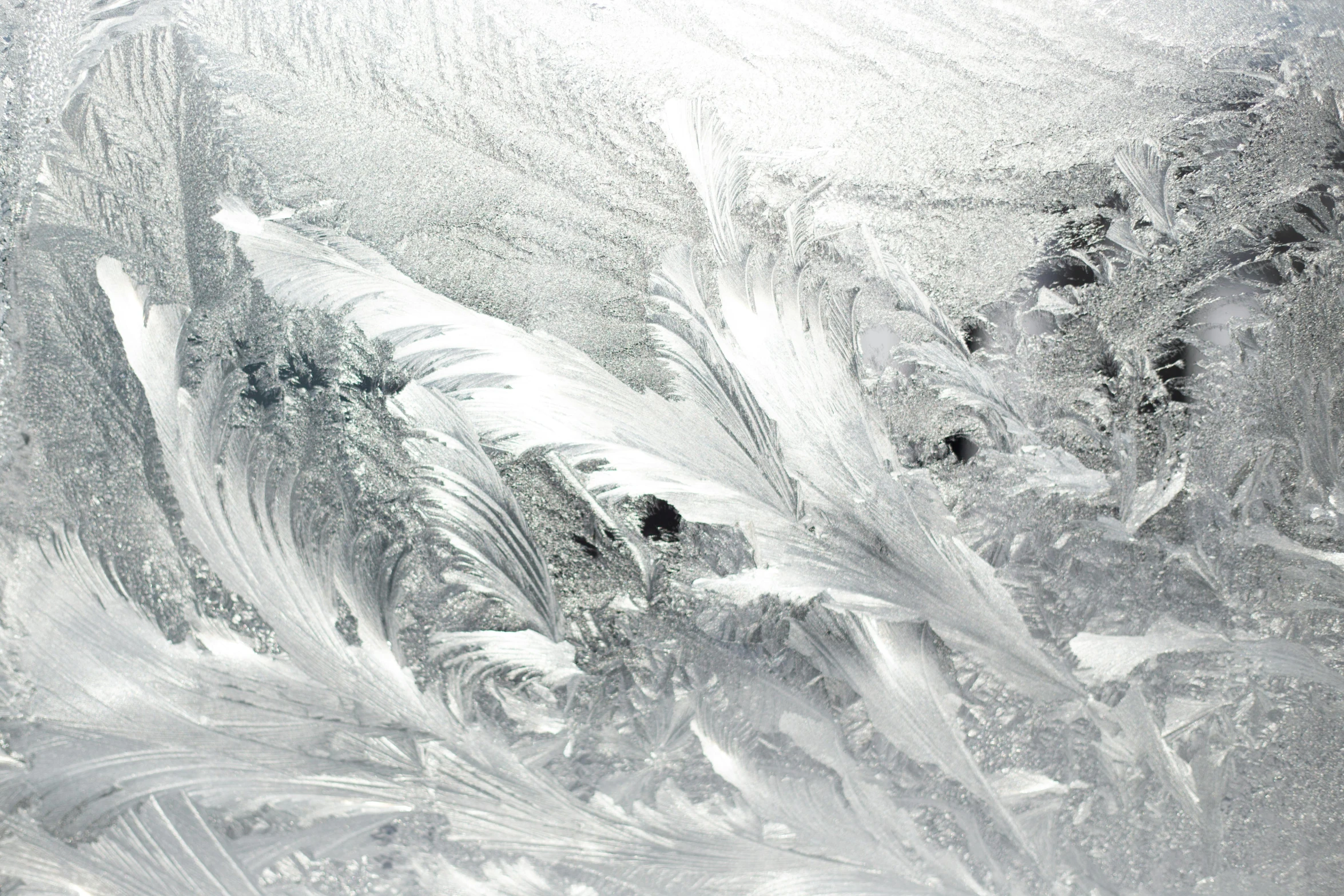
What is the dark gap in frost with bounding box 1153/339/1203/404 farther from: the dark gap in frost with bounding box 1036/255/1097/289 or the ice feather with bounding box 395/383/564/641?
the ice feather with bounding box 395/383/564/641

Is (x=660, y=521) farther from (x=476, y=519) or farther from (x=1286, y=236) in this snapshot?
(x=1286, y=236)

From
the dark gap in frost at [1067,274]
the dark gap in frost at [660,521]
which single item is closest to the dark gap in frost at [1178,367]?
the dark gap in frost at [1067,274]

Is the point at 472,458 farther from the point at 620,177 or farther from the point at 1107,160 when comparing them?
the point at 1107,160

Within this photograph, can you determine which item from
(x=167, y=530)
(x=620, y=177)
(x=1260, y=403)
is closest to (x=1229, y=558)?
(x=1260, y=403)

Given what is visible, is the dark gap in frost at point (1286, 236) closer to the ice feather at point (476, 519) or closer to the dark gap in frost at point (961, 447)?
the dark gap in frost at point (961, 447)

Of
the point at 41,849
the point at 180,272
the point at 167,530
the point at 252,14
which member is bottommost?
Result: the point at 41,849

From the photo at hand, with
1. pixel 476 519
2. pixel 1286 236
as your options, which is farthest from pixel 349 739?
pixel 1286 236

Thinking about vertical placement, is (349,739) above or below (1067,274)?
below

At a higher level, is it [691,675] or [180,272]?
[180,272]

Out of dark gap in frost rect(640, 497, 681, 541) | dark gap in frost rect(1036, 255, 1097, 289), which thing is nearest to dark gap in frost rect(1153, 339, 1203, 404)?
dark gap in frost rect(1036, 255, 1097, 289)
